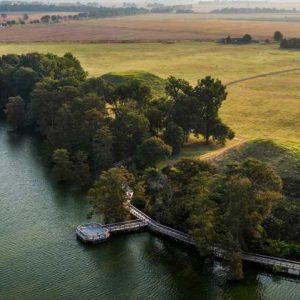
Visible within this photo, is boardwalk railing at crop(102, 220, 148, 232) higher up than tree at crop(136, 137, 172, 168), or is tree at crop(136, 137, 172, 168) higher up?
tree at crop(136, 137, 172, 168)

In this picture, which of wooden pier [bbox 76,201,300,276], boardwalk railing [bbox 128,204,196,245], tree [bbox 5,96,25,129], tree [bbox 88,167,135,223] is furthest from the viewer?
tree [bbox 5,96,25,129]

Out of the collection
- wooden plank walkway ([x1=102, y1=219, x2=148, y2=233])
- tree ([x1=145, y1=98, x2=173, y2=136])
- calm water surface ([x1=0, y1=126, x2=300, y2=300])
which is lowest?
calm water surface ([x1=0, y1=126, x2=300, y2=300])

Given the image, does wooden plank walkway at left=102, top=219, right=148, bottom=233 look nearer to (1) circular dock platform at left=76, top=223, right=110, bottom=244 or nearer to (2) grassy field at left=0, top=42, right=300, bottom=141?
(1) circular dock platform at left=76, top=223, right=110, bottom=244

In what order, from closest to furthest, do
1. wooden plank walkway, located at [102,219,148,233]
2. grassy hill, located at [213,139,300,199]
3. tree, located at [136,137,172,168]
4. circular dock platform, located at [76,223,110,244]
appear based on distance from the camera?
1. circular dock platform, located at [76,223,110,244]
2. wooden plank walkway, located at [102,219,148,233]
3. grassy hill, located at [213,139,300,199]
4. tree, located at [136,137,172,168]

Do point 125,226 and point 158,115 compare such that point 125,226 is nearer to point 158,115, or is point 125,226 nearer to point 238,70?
point 158,115

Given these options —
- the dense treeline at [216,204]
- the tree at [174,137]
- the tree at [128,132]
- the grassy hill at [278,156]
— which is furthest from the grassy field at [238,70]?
the dense treeline at [216,204]

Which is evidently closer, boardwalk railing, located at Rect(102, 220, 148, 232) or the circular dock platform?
the circular dock platform

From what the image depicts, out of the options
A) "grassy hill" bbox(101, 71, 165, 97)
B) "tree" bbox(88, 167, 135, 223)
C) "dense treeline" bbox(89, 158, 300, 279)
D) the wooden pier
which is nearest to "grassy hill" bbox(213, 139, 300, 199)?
"dense treeline" bbox(89, 158, 300, 279)

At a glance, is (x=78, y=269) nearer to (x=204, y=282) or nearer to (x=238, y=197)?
(x=204, y=282)
